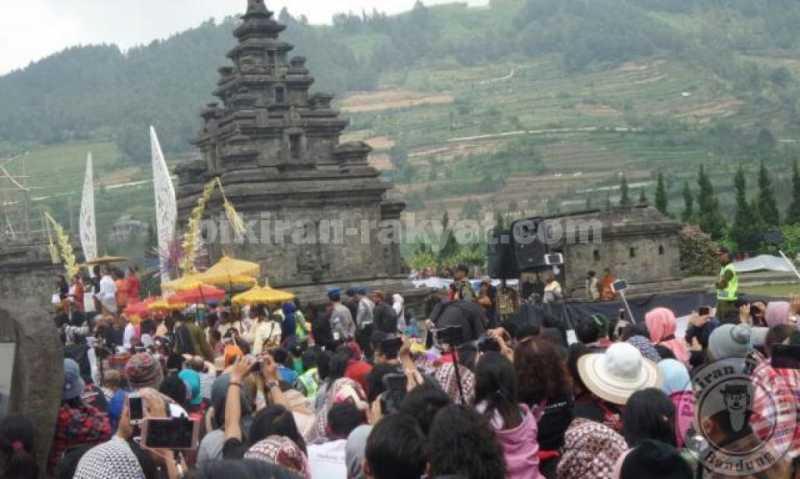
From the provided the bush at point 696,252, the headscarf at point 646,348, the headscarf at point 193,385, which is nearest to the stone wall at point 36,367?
the headscarf at point 193,385

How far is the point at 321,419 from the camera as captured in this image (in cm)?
871

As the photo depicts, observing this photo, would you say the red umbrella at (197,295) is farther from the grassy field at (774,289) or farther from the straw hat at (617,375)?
A: the grassy field at (774,289)

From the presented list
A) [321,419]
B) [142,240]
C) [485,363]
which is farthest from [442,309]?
[142,240]

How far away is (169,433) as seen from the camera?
626 centimetres

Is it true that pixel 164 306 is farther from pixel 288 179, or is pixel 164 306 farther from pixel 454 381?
pixel 454 381

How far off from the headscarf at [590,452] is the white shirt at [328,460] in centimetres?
120

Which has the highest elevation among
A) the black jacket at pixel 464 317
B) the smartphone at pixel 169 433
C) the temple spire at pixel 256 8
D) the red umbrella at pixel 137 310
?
the temple spire at pixel 256 8

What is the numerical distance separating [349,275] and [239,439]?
31426 mm

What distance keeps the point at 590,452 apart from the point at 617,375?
3.20 feet

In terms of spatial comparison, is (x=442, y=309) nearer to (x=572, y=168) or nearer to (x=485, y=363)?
(x=485, y=363)

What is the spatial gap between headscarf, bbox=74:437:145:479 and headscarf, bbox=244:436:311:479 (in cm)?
58

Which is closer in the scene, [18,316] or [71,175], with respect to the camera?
[18,316]

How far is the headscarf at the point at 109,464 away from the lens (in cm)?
673

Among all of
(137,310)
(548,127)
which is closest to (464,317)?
(137,310)
